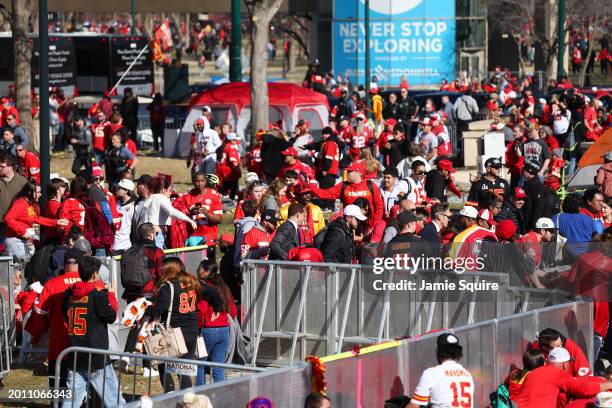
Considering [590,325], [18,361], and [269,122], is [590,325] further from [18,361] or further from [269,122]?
[269,122]

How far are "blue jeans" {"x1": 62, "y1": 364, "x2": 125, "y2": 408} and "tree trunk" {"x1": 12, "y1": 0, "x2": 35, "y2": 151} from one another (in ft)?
61.7

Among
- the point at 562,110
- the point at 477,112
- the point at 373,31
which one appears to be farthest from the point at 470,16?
the point at 562,110

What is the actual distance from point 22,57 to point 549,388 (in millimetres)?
21462

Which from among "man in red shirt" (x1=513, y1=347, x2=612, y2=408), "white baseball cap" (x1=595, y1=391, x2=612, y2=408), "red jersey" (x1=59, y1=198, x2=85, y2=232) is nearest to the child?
"red jersey" (x1=59, y1=198, x2=85, y2=232)

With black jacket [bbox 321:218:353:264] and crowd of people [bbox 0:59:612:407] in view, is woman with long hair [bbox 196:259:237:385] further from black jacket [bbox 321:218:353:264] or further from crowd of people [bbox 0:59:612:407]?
black jacket [bbox 321:218:353:264]

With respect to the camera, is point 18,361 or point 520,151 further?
point 520,151

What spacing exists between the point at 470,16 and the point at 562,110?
89.5ft

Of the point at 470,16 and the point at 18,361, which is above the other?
the point at 470,16

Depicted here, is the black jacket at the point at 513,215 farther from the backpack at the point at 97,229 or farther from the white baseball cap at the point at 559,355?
the white baseball cap at the point at 559,355

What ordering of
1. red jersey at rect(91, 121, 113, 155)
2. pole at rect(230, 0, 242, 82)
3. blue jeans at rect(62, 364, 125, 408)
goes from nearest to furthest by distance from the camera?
blue jeans at rect(62, 364, 125, 408)
red jersey at rect(91, 121, 113, 155)
pole at rect(230, 0, 242, 82)

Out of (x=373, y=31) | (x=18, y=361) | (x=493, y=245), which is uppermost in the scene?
(x=373, y=31)

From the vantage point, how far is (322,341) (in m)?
12.7

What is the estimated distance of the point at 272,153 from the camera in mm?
21438

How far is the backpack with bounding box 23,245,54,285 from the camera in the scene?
42.7ft
